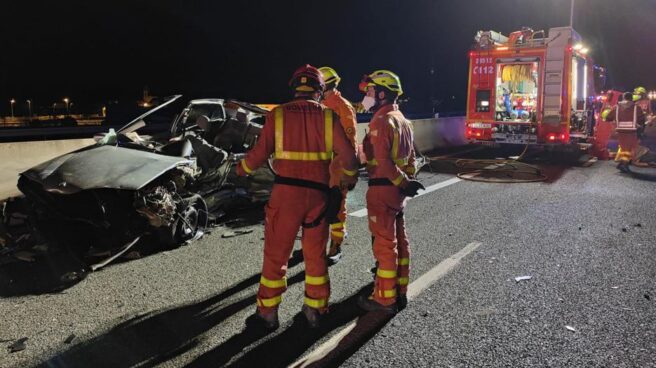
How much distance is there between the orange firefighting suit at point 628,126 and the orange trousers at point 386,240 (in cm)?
916

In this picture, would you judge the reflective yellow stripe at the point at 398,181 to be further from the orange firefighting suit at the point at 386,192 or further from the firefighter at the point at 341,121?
the firefighter at the point at 341,121

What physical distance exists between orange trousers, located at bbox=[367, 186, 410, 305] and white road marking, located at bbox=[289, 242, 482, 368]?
0.93 feet

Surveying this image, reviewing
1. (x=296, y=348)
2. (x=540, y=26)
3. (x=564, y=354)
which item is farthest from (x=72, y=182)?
(x=540, y=26)

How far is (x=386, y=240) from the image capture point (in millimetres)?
3629

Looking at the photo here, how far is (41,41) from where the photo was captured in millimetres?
37969

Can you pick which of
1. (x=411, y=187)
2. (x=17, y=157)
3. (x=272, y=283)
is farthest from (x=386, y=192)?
(x=17, y=157)

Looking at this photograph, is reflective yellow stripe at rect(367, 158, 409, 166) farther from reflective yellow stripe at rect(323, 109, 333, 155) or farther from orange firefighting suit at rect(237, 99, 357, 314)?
reflective yellow stripe at rect(323, 109, 333, 155)

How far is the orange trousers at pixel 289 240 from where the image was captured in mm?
3307

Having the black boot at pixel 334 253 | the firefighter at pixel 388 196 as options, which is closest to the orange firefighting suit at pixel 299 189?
the firefighter at pixel 388 196

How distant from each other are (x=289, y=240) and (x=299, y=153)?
1.99 ft

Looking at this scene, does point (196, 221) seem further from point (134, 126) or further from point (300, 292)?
point (300, 292)

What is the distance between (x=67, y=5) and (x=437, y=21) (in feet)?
132

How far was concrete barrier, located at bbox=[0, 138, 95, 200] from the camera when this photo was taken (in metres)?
6.00

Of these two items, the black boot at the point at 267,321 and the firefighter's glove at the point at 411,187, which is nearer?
the black boot at the point at 267,321
